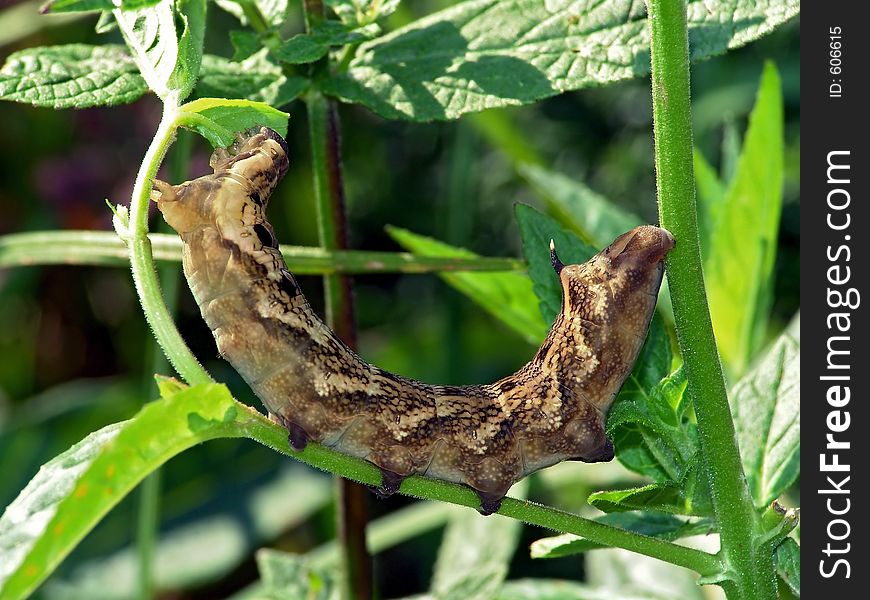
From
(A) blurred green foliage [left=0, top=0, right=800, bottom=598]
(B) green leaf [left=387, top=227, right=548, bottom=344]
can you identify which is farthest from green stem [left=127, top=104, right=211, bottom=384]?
(A) blurred green foliage [left=0, top=0, right=800, bottom=598]

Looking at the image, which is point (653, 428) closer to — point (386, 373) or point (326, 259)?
point (386, 373)

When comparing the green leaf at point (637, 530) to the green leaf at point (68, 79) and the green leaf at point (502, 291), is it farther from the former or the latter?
the green leaf at point (68, 79)

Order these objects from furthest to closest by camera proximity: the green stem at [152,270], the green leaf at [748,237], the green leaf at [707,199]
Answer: the green leaf at [707,199] → the green leaf at [748,237] → the green stem at [152,270]

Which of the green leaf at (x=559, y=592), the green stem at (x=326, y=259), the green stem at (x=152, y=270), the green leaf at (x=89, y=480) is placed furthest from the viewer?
the green leaf at (x=559, y=592)

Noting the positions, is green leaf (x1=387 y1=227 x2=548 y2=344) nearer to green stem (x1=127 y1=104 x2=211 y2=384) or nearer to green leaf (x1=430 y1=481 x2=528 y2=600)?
green leaf (x1=430 y1=481 x2=528 y2=600)

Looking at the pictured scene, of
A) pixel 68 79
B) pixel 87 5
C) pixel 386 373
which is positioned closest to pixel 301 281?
pixel 68 79

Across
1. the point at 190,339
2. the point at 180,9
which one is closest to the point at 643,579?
the point at 180,9

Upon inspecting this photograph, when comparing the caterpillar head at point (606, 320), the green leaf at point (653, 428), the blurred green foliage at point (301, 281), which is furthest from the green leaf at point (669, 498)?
the blurred green foliage at point (301, 281)
